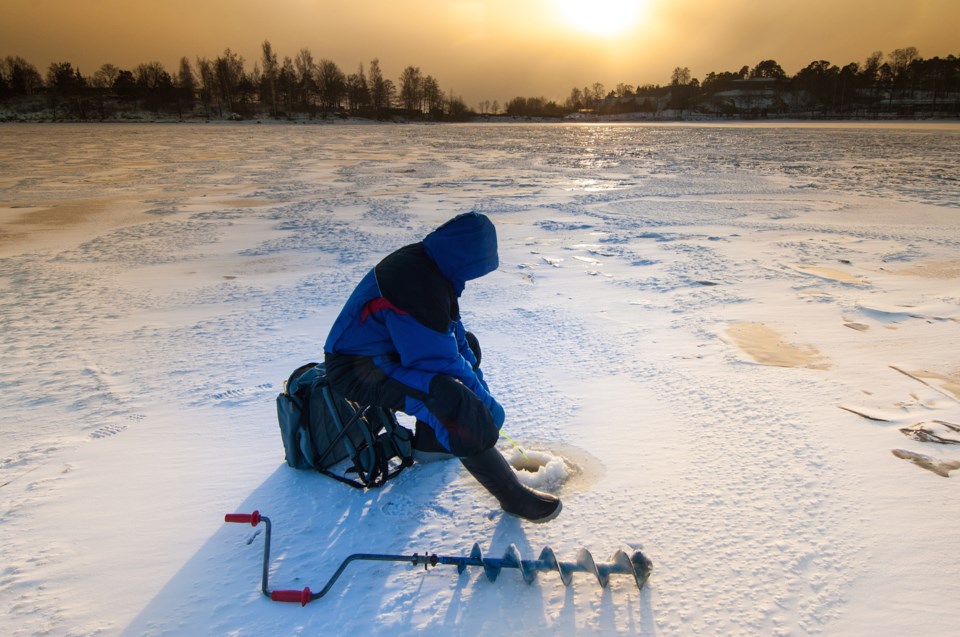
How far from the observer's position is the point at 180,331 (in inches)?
172

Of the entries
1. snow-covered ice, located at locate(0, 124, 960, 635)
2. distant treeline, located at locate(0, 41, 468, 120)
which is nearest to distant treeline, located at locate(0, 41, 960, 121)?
distant treeline, located at locate(0, 41, 468, 120)

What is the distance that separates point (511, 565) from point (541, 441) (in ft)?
3.03

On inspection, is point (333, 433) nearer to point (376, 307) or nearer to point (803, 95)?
point (376, 307)

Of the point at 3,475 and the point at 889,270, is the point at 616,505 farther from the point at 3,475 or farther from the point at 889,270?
the point at 889,270

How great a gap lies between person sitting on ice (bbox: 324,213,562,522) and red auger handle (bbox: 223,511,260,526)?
61cm

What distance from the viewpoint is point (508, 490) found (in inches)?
86.0

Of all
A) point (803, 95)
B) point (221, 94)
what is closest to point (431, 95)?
point (221, 94)

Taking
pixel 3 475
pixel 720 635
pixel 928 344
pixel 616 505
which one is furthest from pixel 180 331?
pixel 928 344

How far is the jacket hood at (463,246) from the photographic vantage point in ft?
6.66

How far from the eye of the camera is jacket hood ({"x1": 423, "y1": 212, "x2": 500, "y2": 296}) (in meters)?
2.03

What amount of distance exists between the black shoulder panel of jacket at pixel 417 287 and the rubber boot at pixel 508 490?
56 cm

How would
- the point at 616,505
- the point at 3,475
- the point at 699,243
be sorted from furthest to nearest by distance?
the point at 699,243 → the point at 3,475 → the point at 616,505

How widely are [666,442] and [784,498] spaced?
60 centimetres

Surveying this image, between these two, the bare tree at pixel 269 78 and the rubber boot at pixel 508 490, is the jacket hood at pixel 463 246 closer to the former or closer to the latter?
the rubber boot at pixel 508 490
